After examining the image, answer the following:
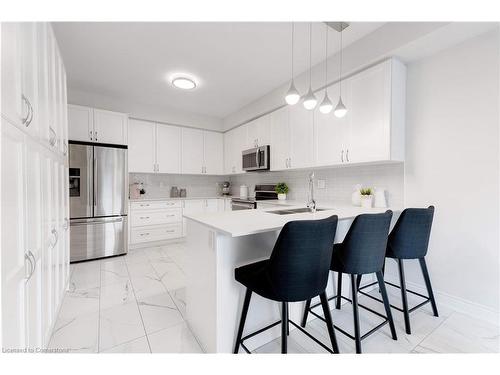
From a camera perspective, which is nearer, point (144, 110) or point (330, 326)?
point (330, 326)

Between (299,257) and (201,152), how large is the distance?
4.03 m

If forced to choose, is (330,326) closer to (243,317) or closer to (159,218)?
(243,317)

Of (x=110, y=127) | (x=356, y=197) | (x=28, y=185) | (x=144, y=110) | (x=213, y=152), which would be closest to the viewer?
(x=28, y=185)

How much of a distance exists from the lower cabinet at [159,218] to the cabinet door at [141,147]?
702mm

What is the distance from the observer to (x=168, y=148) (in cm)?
440

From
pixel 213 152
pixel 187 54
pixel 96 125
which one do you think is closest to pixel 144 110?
pixel 96 125

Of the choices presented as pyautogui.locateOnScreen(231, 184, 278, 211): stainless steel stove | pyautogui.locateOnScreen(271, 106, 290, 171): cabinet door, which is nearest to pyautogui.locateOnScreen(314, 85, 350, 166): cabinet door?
pyautogui.locateOnScreen(271, 106, 290, 171): cabinet door

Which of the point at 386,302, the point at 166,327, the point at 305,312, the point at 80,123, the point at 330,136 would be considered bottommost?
the point at 166,327

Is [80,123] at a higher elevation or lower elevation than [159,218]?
higher

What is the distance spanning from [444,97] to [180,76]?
305cm

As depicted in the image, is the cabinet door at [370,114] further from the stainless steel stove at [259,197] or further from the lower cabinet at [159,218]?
the lower cabinet at [159,218]

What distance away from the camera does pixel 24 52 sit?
3.68ft

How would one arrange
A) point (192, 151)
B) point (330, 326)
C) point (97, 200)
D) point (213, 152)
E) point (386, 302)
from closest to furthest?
point (330, 326) < point (386, 302) < point (97, 200) < point (192, 151) < point (213, 152)

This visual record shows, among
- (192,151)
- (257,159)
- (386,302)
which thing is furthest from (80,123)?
(386,302)
